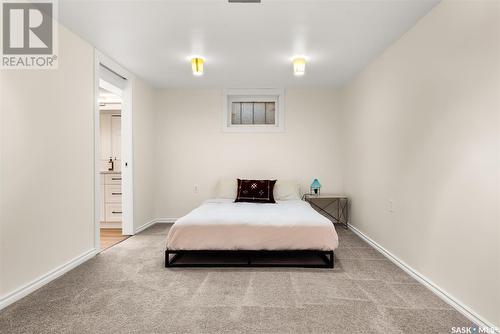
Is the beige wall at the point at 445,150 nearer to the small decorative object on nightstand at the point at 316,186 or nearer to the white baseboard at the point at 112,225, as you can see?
the small decorative object on nightstand at the point at 316,186

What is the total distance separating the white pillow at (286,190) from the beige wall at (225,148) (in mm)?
328

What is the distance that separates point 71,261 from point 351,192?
12.6ft

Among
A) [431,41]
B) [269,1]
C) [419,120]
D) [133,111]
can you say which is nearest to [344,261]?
[419,120]

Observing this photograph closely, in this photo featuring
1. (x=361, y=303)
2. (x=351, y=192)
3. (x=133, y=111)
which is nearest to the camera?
(x=361, y=303)

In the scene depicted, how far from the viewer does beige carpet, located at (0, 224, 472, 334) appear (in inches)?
72.1

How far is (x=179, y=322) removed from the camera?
73.9 inches

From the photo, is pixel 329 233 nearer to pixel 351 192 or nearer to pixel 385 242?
pixel 385 242

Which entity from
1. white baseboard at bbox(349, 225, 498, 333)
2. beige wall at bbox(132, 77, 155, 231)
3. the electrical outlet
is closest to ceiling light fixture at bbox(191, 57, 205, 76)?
beige wall at bbox(132, 77, 155, 231)

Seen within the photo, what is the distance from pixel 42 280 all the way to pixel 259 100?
13.0 feet

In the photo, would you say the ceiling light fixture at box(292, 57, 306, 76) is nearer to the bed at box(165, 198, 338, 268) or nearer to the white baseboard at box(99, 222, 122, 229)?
the bed at box(165, 198, 338, 268)

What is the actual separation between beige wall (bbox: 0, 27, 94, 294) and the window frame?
227 centimetres

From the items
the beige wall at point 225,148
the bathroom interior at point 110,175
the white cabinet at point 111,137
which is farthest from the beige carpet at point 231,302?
the white cabinet at point 111,137
